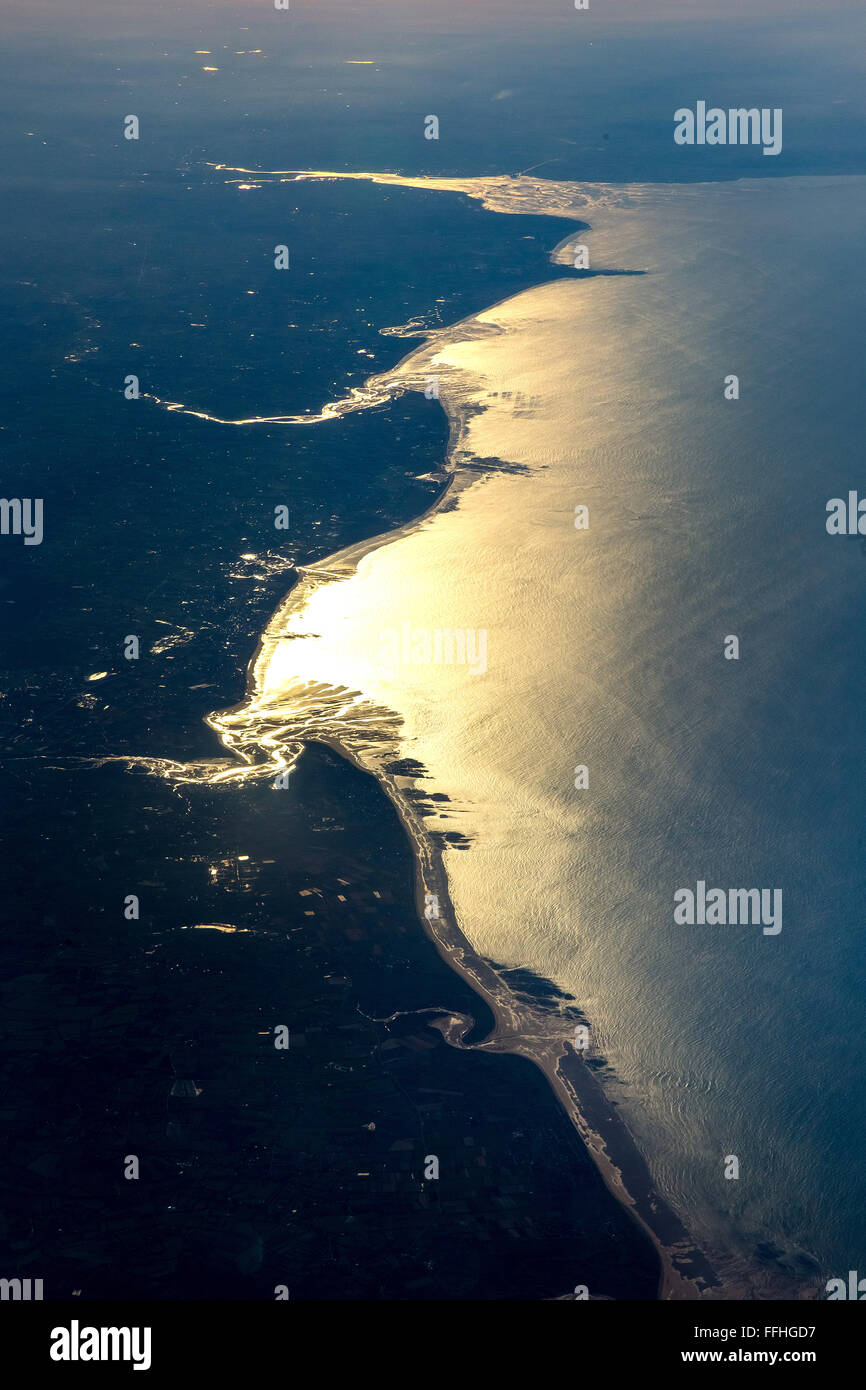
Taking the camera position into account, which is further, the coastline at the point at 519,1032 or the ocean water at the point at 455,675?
the ocean water at the point at 455,675

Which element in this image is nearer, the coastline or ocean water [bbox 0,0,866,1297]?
the coastline

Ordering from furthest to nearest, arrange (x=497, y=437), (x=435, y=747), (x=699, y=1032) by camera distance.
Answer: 1. (x=497, y=437)
2. (x=435, y=747)
3. (x=699, y=1032)

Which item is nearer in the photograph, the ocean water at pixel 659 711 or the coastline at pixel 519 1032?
the coastline at pixel 519 1032

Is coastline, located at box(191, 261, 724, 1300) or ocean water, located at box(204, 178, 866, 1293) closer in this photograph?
coastline, located at box(191, 261, 724, 1300)

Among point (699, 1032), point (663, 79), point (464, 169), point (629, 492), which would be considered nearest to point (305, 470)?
point (629, 492)

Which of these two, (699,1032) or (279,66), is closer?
(699,1032)

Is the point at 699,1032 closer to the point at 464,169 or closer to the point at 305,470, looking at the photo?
the point at 305,470

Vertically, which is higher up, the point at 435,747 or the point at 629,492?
the point at 629,492

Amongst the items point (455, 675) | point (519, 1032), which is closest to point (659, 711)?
point (455, 675)

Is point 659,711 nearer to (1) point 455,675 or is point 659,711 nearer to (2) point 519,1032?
(1) point 455,675
